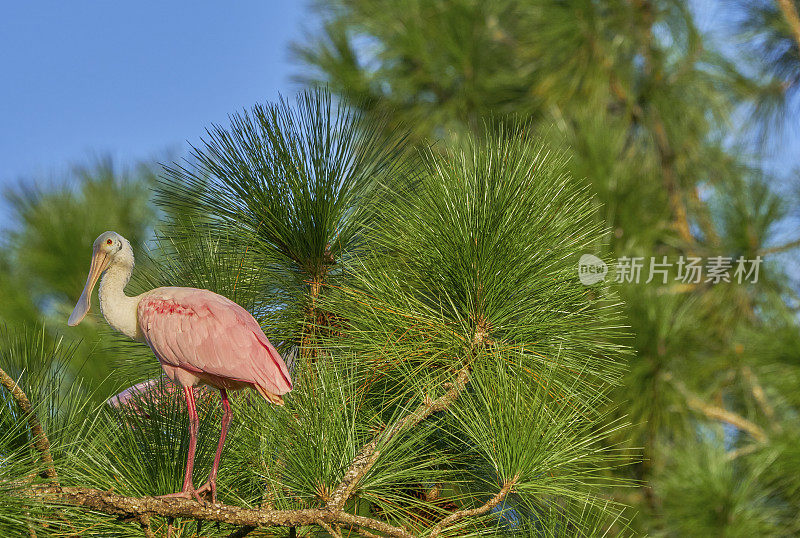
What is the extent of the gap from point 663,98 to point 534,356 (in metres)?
3.09

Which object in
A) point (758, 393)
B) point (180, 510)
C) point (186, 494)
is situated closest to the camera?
point (180, 510)

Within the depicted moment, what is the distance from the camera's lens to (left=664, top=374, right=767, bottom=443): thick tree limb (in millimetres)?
2961

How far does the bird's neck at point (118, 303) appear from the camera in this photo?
1133 millimetres

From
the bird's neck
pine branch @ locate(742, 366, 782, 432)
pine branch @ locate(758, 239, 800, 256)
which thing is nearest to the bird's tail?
the bird's neck

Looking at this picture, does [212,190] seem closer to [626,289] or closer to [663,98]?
[626,289]

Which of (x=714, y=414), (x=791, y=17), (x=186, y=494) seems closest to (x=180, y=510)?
(x=186, y=494)

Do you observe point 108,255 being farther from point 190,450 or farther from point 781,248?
point 781,248

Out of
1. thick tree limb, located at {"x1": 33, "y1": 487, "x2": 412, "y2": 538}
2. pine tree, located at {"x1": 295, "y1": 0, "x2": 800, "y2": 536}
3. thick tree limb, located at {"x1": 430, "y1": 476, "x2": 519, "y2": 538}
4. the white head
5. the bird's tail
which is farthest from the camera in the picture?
pine tree, located at {"x1": 295, "y1": 0, "x2": 800, "y2": 536}

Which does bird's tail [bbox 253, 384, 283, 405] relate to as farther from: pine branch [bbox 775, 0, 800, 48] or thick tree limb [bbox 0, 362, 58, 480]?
pine branch [bbox 775, 0, 800, 48]

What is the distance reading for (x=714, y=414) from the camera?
123 inches

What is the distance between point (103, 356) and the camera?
8.80ft

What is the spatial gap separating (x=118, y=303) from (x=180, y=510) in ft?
1.28

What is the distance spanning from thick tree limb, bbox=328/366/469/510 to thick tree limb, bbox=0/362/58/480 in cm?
31

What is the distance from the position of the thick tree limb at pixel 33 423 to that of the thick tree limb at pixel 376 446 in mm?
307
